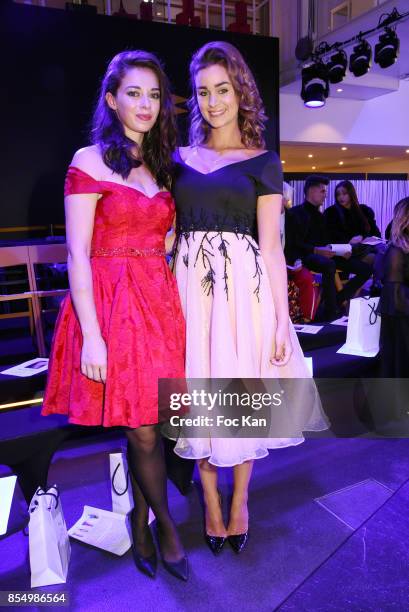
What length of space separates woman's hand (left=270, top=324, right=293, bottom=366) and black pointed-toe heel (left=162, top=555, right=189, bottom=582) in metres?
0.75

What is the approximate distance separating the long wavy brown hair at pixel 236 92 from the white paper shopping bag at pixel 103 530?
148 centimetres

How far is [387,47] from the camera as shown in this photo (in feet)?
17.4

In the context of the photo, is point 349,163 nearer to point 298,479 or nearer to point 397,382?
point 397,382

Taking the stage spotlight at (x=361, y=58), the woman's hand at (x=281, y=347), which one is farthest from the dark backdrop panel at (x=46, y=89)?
the woman's hand at (x=281, y=347)

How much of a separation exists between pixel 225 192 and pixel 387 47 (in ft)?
16.2

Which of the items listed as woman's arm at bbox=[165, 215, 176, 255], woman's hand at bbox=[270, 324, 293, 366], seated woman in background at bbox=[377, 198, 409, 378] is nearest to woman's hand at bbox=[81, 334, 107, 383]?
woman's arm at bbox=[165, 215, 176, 255]

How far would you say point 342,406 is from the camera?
3027mm

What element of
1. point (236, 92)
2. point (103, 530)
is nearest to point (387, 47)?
point (236, 92)

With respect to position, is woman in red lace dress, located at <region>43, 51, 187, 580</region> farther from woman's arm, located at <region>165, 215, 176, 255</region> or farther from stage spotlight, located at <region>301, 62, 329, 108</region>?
stage spotlight, located at <region>301, 62, 329, 108</region>

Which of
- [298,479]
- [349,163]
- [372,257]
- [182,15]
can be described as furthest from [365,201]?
[298,479]

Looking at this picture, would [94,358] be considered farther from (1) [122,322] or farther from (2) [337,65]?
(2) [337,65]

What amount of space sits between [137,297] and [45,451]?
2.68 feet

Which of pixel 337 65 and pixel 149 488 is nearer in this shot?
pixel 149 488

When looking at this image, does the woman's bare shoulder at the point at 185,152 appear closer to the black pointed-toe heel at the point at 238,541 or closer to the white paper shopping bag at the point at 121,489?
the white paper shopping bag at the point at 121,489
